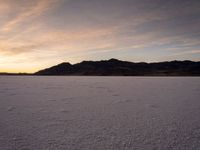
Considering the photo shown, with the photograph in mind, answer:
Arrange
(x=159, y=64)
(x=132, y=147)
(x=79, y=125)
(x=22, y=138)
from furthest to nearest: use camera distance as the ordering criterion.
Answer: (x=159, y=64), (x=79, y=125), (x=22, y=138), (x=132, y=147)

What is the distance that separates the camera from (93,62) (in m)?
142

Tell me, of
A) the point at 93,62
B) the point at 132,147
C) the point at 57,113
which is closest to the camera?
the point at 132,147

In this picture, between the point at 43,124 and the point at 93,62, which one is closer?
the point at 43,124

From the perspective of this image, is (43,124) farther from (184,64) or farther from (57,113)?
(184,64)

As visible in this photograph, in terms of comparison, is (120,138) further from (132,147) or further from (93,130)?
(93,130)

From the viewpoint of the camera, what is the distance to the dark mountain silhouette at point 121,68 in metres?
119

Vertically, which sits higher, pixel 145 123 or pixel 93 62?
pixel 93 62

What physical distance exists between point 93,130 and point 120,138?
1.85 ft

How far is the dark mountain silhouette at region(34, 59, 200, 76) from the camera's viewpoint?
118725 millimetres

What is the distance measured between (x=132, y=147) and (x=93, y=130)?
0.89m

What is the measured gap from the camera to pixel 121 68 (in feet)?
421

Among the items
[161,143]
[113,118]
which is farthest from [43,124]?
[161,143]

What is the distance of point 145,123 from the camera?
3680 millimetres

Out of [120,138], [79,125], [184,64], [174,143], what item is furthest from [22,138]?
[184,64]
